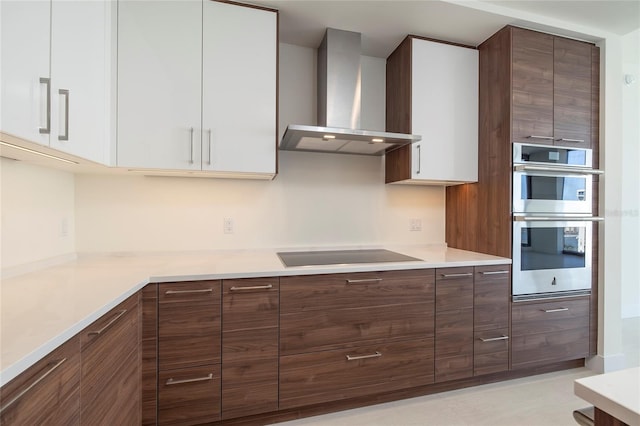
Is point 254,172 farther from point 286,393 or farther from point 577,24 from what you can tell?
point 577,24

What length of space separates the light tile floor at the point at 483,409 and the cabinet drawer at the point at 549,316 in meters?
0.37

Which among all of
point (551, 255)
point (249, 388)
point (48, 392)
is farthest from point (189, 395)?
point (551, 255)

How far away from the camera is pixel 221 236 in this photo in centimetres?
219

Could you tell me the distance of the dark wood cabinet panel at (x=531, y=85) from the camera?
2119 millimetres

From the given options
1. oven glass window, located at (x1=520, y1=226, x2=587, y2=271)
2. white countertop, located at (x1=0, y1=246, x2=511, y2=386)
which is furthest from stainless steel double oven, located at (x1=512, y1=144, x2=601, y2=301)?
white countertop, located at (x1=0, y1=246, x2=511, y2=386)

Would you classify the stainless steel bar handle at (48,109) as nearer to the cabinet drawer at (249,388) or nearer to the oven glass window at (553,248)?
the cabinet drawer at (249,388)

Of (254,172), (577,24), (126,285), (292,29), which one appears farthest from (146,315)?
(577,24)

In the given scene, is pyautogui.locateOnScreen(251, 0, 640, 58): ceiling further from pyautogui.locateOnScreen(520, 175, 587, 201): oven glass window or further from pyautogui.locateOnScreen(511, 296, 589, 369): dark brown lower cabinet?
pyautogui.locateOnScreen(511, 296, 589, 369): dark brown lower cabinet

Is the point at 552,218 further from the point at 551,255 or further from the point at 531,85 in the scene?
the point at 531,85

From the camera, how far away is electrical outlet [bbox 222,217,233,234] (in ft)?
7.20

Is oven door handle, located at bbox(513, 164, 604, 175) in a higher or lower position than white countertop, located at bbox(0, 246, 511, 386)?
higher

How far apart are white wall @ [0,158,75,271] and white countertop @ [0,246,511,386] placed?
11 cm

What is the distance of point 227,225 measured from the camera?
2.20 m

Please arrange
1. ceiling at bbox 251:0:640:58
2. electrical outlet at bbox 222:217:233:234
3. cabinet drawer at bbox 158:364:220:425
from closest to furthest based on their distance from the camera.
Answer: cabinet drawer at bbox 158:364:220:425
ceiling at bbox 251:0:640:58
electrical outlet at bbox 222:217:233:234
